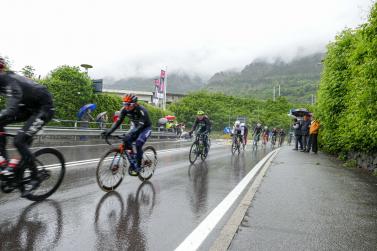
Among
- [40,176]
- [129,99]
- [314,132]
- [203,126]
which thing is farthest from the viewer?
[314,132]

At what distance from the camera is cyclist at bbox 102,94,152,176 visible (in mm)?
7220

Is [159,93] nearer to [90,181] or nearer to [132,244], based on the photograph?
[90,181]

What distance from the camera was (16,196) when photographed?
546 centimetres

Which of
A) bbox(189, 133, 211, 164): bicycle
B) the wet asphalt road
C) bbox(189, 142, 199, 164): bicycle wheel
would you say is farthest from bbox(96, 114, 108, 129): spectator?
the wet asphalt road

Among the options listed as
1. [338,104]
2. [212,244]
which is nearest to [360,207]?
[212,244]

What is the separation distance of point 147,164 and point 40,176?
2.79 meters

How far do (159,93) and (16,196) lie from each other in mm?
43637

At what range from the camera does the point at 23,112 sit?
5203mm

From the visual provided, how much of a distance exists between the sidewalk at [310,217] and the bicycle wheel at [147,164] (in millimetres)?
2410

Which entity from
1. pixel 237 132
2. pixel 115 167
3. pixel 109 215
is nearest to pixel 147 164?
pixel 115 167

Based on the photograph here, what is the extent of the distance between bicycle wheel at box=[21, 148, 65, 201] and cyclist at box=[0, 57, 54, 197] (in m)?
0.09

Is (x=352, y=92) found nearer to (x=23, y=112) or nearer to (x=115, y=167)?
(x=115, y=167)

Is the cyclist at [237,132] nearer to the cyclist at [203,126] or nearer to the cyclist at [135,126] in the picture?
the cyclist at [203,126]

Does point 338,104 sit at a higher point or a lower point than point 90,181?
higher
